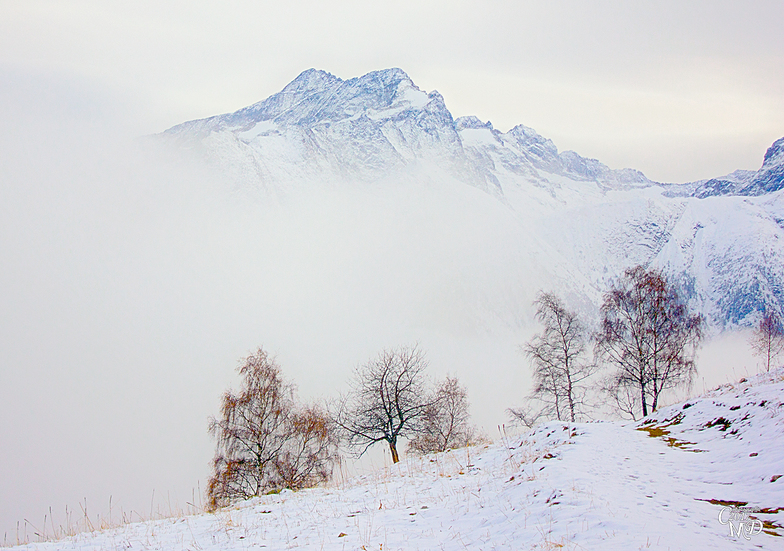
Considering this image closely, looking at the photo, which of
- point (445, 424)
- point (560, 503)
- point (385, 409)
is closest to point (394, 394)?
point (385, 409)

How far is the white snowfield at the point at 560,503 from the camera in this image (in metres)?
6.66

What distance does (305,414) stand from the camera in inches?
1070

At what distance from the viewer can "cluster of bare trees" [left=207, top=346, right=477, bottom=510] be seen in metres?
23.8

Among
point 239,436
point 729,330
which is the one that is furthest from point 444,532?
point 729,330

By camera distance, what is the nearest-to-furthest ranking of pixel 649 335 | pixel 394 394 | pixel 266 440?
pixel 266 440, pixel 394 394, pixel 649 335

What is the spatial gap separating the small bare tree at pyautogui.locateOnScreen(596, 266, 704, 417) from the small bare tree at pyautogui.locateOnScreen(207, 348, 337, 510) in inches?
725

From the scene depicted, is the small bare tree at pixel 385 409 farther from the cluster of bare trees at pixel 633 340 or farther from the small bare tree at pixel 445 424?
the cluster of bare trees at pixel 633 340

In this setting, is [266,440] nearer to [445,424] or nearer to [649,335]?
[445,424]

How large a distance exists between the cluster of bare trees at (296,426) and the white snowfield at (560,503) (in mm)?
12078

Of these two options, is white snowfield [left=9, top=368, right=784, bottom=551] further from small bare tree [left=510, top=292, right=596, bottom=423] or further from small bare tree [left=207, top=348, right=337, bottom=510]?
A: small bare tree [left=510, top=292, right=596, bottom=423]

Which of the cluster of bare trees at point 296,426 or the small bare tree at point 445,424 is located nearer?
the cluster of bare trees at point 296,426

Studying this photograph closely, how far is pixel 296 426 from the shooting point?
25.7 meters

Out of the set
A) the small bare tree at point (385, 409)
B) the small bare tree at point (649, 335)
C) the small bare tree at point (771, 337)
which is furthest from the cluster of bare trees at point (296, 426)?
the small bare tree at point (771, 337)

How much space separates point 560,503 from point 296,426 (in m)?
20.4
